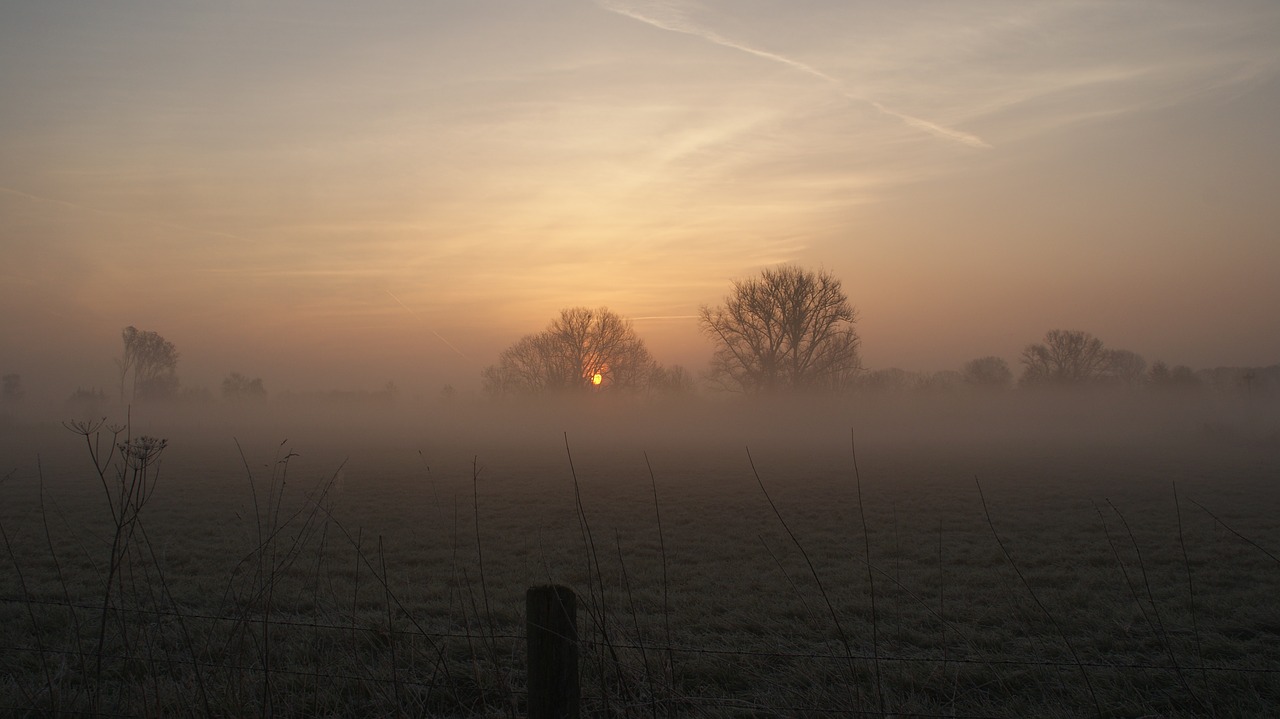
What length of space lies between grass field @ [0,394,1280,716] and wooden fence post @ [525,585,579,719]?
0.68 feet

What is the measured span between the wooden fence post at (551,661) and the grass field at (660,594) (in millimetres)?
208

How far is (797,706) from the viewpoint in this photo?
4.38 meters

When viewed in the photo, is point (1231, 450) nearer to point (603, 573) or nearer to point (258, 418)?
point (603, 573)

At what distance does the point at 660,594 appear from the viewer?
7934 mm

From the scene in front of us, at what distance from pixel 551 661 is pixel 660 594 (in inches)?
216

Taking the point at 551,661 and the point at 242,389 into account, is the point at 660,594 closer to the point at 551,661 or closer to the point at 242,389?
the point at 551,661

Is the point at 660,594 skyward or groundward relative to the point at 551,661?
groundward

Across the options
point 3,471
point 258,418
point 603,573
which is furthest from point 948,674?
point 258,418

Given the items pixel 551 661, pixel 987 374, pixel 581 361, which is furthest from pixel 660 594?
pixel 987 374

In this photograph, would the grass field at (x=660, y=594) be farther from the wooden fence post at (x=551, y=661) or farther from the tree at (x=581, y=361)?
the tree at (x=581, y=361)

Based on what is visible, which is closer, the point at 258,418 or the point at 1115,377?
the point at 1115,377

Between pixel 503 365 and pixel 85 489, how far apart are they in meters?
64.7

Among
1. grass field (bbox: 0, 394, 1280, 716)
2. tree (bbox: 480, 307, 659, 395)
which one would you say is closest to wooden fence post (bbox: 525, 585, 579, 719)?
grass field (bbox: 0, 394, 1280, 716)

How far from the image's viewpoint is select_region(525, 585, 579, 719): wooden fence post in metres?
Answer: 2.67
